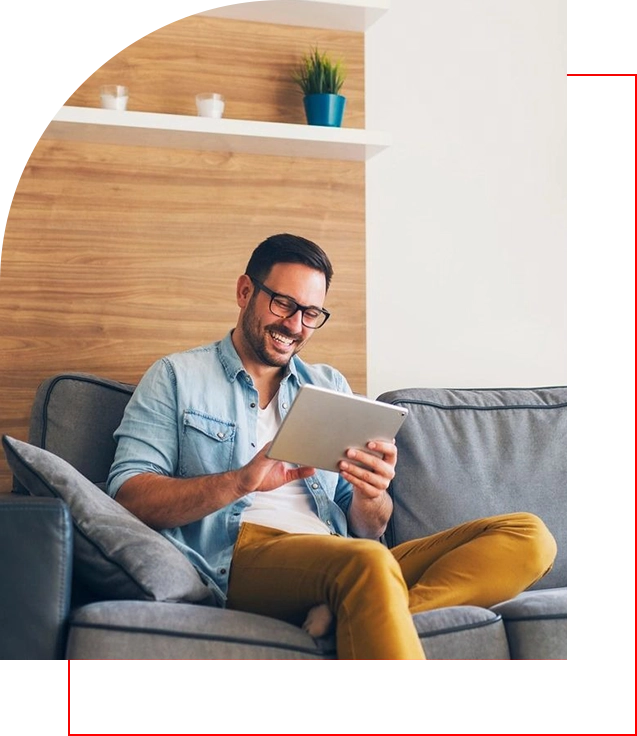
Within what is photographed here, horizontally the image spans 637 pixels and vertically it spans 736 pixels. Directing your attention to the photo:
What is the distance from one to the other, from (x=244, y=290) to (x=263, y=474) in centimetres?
51

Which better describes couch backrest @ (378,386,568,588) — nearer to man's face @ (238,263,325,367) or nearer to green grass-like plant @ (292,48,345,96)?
man's face @ (238,263,325,367)

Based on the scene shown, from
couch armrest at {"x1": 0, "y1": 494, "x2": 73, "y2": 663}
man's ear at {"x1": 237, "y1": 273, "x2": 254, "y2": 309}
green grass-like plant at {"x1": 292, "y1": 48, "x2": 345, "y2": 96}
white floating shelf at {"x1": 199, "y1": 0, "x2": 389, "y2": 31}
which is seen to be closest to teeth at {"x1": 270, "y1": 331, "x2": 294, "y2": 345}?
man's ear at {"x1": 237, "y1": 273, "x2": 254, "y2": 309}

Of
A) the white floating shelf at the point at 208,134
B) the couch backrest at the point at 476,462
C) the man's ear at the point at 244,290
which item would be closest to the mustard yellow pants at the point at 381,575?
the couch backrest at the point at 476,462

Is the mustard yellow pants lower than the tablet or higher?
lower

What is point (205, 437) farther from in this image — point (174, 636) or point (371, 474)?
point (174, 636)

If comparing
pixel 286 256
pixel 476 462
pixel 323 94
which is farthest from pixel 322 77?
pixel 476 462

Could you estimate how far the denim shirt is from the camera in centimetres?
181

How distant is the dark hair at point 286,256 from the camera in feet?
6.56

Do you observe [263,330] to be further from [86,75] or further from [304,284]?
[86,75]

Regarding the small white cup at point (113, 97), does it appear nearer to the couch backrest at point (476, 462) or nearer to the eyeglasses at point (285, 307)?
the eyeglasses at point (285, 307)

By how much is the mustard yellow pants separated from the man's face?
37 cm

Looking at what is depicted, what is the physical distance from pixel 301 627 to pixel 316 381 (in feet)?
2.10

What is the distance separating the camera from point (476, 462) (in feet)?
7.30

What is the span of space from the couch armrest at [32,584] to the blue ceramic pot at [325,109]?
130 centimetres
